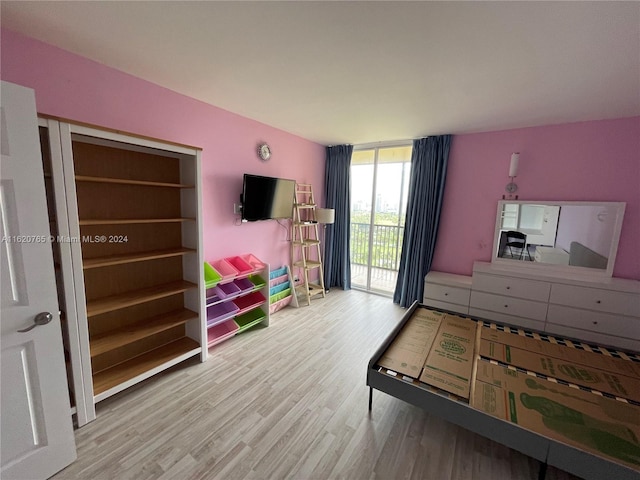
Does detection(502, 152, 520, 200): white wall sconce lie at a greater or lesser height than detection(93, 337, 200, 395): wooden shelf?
greater

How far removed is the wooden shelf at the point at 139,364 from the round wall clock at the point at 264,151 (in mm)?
2202

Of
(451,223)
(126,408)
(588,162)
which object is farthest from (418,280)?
(126,408)

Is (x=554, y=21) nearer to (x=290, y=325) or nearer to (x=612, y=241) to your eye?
(x=612, y=241)

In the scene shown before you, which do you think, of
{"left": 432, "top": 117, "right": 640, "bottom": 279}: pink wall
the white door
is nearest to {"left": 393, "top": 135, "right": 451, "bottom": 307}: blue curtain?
{"left": 432, "top": 117, "right": 640, "bottom": 279}: pink wall

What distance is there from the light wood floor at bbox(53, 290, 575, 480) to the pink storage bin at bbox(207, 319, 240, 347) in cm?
18

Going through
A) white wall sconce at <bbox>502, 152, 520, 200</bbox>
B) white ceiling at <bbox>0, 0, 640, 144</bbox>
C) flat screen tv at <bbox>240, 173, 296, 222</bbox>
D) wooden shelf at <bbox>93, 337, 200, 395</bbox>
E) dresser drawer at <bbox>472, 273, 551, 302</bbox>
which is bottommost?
wooden shelf at <bbox>93, 337, 200, 395</bbox>

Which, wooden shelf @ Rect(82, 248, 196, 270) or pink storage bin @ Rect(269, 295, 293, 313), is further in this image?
pink storage bin @ Rect(269, 295, 293, 313)

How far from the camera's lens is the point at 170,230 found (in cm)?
234

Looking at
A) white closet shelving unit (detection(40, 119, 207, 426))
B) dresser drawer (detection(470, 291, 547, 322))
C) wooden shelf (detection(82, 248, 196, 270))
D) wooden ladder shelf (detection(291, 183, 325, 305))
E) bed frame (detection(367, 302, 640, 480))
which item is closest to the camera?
bed frame (detection(367, 302, 640, 480))

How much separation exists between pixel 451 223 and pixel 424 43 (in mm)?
2512

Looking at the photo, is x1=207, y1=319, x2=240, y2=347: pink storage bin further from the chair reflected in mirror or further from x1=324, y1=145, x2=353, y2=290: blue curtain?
the chair reflected in mirror

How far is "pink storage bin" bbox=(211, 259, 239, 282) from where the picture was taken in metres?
2.70

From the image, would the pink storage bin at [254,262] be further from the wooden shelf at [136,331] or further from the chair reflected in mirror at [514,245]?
the chair reflected in mirror at [514,245]

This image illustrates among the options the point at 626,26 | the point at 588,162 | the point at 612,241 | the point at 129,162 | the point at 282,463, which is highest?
the point at 626,26
